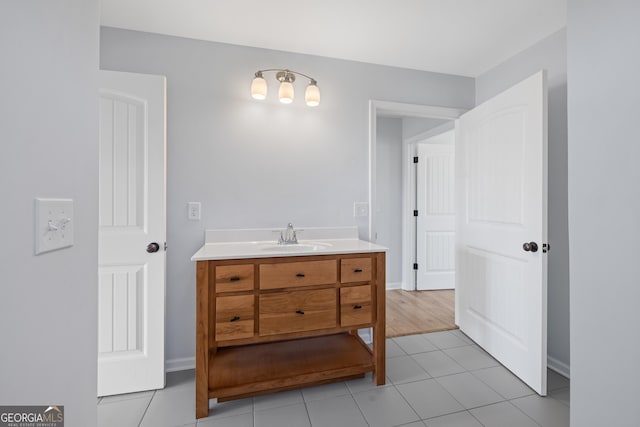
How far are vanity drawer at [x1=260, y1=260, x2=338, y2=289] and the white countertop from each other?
7cm

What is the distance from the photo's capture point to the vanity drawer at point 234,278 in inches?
60.0

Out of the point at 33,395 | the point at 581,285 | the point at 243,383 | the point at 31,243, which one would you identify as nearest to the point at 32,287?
the point at 31,243

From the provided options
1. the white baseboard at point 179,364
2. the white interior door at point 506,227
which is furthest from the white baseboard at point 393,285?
the white baseboard at point 179,364

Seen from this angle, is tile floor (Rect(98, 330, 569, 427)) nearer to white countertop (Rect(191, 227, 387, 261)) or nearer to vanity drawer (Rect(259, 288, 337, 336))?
vanity drawer (Rect(259, 288, 337, 336))

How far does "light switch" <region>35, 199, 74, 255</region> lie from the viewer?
58 centimetres

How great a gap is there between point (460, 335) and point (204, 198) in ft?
8.06

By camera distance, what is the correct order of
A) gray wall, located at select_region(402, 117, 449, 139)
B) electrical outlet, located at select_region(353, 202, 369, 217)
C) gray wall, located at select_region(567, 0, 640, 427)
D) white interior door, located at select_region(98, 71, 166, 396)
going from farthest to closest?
gray wall, located at select_region(402, 117, 449, 139) → electrical outlet, located at select_region(353, 202, 369, 217) → white interior door, located at select_region(98, 71, 166, 396) → gray wall, located at select_region(567, 0, 640, 427)

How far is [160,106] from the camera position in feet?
5.78

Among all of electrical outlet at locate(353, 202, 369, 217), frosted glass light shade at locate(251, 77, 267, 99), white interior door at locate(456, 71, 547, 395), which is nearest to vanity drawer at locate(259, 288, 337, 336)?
electrical outlet at locate(353, 202, 369, 217)

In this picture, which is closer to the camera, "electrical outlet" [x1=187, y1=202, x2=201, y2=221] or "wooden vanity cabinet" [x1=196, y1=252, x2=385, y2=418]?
"wooden vanity cabinet" [x1=196, y1=252, x2=385, y2=418]

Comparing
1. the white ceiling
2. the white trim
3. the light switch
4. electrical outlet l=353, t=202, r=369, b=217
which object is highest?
the white ceiling

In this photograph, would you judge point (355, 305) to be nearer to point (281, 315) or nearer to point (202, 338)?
point (281, 315)

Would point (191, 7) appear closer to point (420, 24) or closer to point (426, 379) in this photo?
point (420, 24)

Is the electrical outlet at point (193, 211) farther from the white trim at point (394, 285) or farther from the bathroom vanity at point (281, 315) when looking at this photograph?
the white trim at point (394, 285)
